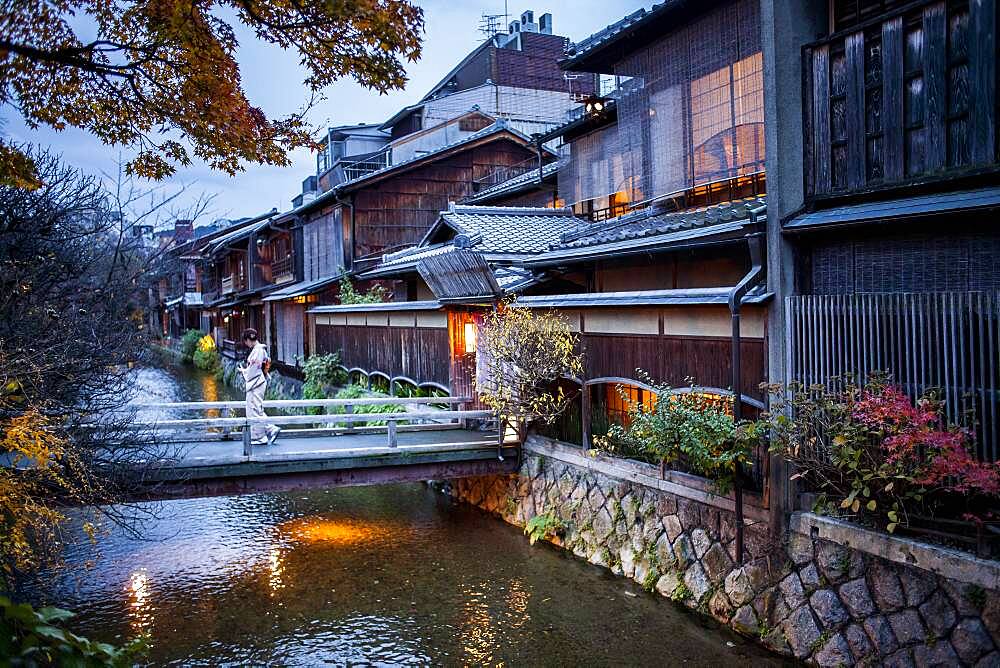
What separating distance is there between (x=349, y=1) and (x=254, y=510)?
12917mm

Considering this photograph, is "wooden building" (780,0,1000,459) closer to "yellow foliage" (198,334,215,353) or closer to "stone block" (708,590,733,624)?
"stone block" (708,590,733,624)

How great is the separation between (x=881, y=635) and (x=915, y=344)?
311 cm

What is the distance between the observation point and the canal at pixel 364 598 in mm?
9195

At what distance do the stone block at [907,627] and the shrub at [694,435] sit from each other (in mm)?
2235

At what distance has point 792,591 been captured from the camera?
8594 millimetres

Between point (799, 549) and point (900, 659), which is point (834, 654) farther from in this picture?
point (799, 549)

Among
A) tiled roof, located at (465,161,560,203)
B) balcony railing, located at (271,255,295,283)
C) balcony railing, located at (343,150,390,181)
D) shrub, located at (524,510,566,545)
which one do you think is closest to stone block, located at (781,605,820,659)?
shrub, located at (524,510,566,545)

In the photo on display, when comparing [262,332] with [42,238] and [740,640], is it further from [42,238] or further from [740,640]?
[740,640]

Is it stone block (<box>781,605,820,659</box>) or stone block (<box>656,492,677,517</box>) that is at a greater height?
stone block (<box>656,492,677,517</box>)

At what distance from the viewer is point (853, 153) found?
866 cm

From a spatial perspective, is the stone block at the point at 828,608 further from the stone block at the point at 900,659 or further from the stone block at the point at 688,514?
the stone block at the point at 688,514

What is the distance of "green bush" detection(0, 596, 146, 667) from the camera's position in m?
2.59

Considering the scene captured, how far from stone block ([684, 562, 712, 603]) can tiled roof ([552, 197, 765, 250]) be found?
5.03 meters

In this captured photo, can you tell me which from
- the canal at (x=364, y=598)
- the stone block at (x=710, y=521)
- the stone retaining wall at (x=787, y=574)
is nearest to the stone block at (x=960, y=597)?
the stone retaining wall at (x=787, y=574)
